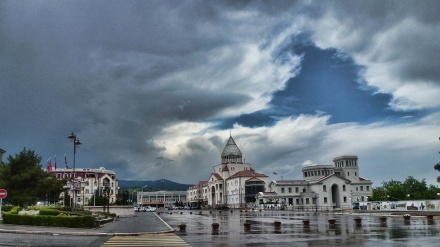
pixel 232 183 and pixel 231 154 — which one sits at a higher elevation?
pixel 231 154

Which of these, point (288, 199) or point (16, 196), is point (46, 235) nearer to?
point (16, 196)

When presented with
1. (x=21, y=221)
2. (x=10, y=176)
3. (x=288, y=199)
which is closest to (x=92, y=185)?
(x=288, y=199)

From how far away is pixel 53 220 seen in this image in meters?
31.9

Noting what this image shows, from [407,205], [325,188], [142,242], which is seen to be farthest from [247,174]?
[142,242]

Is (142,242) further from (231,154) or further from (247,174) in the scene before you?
(231,154)

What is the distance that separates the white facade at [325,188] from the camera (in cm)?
13225

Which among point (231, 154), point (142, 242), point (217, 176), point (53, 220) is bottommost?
point (142, 242)

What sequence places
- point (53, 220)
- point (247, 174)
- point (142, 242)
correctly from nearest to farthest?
point (142, 242), point (53, 220), point (247, 174)

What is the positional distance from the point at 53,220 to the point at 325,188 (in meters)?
112

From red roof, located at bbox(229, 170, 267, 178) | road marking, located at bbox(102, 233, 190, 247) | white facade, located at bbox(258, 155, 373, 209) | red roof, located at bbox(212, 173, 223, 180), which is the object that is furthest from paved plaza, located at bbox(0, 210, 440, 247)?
red roof, located at bbox(212, 173, 223, 180)

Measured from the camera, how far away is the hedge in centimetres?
3197

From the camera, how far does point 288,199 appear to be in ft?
448

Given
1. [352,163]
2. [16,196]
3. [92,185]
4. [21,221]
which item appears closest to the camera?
[21,221]

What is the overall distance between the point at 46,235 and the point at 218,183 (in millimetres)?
147582
